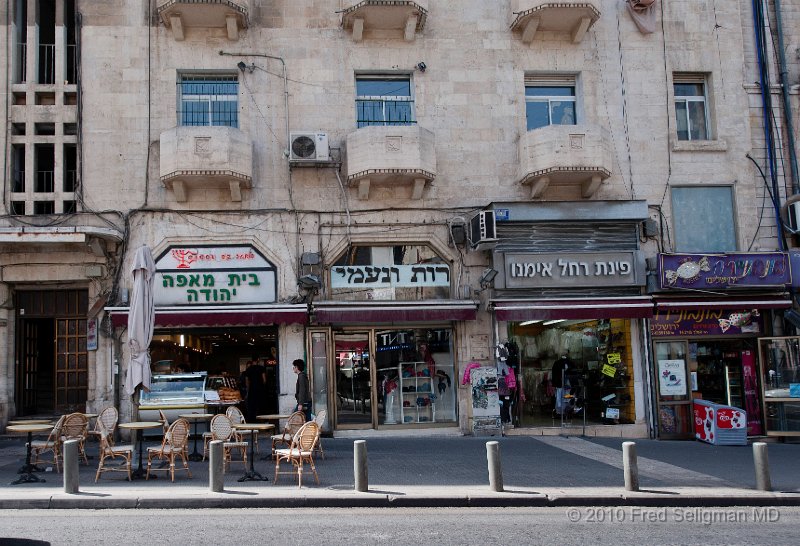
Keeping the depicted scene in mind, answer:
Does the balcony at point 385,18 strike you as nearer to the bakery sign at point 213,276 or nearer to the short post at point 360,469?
the bakery sign at point 213,276

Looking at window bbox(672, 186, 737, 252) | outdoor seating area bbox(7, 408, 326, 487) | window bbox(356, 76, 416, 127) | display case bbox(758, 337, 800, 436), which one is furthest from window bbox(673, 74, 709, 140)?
outdoor seating area bbox(7, 408, 326, 487)

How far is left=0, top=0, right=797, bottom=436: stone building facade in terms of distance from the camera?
16.8m

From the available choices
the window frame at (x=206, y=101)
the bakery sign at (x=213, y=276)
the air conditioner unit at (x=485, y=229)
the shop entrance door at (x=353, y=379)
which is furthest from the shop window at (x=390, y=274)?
the window frame at (x=206, y=101)

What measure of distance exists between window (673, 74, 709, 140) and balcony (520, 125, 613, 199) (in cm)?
270

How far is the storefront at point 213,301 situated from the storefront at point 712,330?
27.0ft

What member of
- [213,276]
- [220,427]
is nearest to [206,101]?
[213,276]

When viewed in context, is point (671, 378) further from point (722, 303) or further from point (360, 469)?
point (360, 469)

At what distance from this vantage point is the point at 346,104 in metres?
17.7

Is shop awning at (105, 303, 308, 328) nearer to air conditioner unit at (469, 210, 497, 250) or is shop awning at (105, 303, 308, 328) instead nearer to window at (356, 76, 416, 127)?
air conditioner unit at (469, 210, 497, 250)

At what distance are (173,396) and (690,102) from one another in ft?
45.8

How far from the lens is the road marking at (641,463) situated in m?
11.8

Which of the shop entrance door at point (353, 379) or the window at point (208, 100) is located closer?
the shop entrance door at point (353, 379)

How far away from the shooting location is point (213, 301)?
55.0 feet

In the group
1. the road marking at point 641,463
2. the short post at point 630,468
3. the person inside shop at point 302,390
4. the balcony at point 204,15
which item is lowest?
the road marking at point 641,463
